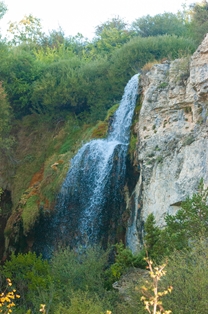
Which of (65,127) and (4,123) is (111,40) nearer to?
(65,127)

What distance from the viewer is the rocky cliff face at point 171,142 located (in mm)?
17688

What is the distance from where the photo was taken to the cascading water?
69.9ft

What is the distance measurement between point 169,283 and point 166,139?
9378 millimetres

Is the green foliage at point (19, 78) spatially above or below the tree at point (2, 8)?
below

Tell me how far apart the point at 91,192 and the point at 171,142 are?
4.75 meters

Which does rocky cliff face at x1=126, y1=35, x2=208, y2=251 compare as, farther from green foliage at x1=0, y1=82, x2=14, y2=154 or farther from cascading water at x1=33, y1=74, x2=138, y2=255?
green foliage at x1=0, y1=82, x2=14, y2=154

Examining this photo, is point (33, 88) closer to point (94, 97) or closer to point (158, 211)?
point (94, 97)

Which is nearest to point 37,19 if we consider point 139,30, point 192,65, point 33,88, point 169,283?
point 139,30

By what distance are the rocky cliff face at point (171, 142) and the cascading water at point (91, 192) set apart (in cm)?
127

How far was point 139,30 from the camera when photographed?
39500mm

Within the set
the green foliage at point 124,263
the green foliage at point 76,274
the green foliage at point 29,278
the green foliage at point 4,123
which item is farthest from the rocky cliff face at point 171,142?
the green foliage at point 4,123

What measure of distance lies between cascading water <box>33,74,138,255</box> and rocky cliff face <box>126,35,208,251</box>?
4.18 ft

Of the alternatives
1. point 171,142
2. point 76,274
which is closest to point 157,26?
point 171,142

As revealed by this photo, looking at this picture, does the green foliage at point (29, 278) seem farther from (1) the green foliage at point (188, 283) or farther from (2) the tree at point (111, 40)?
(2) the tree at point (111, 40)
